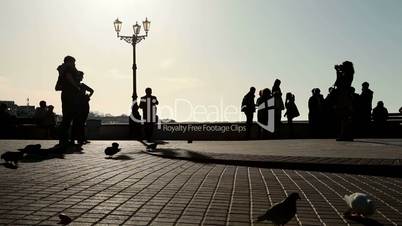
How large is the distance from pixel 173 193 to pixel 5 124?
19981 mm

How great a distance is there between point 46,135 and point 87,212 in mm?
19886

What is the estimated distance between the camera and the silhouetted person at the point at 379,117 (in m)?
23.5

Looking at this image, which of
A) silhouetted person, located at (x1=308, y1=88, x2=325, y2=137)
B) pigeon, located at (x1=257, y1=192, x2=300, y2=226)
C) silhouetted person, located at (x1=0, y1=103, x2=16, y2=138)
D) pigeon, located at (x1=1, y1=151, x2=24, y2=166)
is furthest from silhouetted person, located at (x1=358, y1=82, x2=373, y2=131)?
pigeon, located at (x1=257, y1=192, x2=300, y2=226)

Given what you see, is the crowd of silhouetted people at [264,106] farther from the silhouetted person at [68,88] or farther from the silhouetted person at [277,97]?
the silhouetted person at [68,88]

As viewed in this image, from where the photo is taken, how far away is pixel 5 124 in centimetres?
2484

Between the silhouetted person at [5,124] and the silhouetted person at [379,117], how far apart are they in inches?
644

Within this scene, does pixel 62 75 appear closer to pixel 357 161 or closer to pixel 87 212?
pixel 357 161

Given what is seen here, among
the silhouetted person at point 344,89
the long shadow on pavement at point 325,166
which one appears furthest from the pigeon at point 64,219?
the silhouetted person at point 344,89

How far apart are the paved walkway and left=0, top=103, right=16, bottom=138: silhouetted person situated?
14.8 m

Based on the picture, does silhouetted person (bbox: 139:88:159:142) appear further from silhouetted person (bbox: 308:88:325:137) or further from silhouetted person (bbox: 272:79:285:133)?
silhouetted person (bbox: 308:88:325:137)

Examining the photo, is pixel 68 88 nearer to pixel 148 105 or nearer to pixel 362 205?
pixel 148 105

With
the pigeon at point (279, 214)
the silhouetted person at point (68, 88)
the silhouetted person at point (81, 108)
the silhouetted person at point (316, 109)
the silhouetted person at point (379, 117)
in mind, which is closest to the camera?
the pigeon at point (279, 214)

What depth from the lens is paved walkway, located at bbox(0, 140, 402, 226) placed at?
5.25 m

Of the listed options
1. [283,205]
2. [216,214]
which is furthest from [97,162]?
[283,205]
